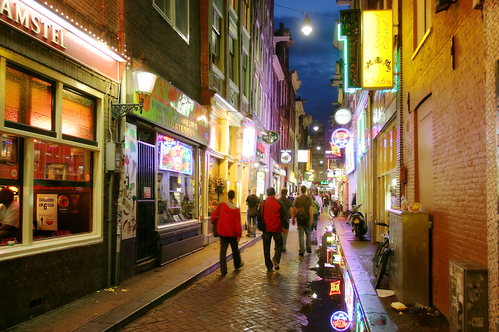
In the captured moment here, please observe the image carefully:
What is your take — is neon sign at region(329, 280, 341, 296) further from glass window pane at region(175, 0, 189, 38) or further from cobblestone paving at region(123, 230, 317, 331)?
glass window pane at region(175, 0, 189, 38)

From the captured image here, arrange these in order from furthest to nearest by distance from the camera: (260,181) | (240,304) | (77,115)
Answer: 1. (260,181)
2. (77,115)
3. (240,304)

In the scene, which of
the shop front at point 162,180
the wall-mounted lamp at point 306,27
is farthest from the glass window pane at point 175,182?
the wall-mounted lamp at point 306,27

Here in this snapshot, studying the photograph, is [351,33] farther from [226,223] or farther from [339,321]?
[339,321]

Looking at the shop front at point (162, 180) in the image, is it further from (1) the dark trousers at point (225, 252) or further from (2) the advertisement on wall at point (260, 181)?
(2) the advertisement on wall at point (260, 181)

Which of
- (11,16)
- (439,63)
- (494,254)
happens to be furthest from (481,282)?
(11,16)

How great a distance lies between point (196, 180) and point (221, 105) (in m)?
3.64

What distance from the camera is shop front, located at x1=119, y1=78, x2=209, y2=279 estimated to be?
8.34 m

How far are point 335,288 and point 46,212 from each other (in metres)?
5.56

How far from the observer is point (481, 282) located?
437 centimetres

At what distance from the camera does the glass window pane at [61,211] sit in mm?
6496

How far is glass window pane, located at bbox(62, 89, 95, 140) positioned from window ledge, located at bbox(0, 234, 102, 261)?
177 centimetres

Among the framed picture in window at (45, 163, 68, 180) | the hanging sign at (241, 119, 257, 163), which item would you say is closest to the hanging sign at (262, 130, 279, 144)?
the hanging sign at (241, 119, 257, 163)

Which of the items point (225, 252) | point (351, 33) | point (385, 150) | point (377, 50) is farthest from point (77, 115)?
point (385, 150)

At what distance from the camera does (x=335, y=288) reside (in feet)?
26.2
